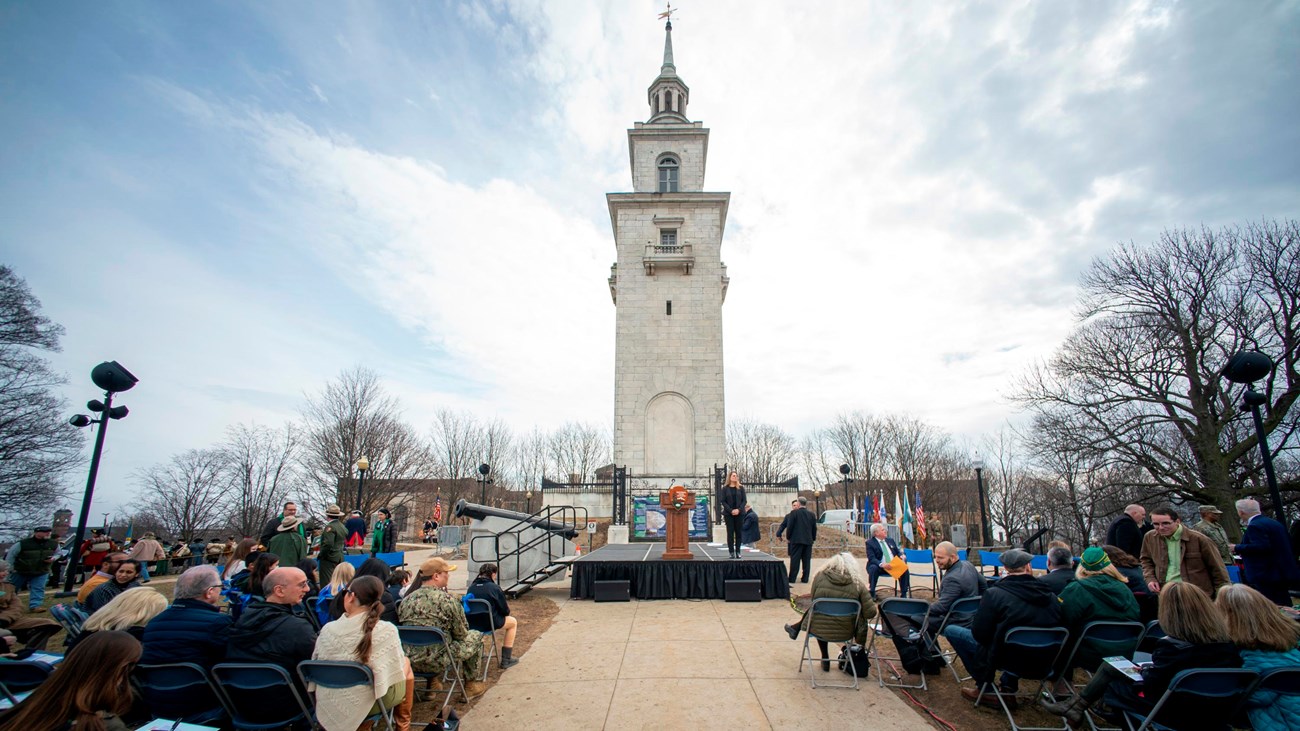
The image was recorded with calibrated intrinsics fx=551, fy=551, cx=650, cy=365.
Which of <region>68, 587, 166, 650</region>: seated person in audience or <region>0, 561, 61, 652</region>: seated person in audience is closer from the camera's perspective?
<region>68, 587, 166, 650</region>: seated person in audience

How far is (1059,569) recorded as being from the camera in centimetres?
582

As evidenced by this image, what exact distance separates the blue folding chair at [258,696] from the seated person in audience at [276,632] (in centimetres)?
5

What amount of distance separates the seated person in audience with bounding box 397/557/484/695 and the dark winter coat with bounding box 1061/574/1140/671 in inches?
219

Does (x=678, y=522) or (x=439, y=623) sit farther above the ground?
(x=678, y=522)

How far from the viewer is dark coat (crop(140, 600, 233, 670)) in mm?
3887

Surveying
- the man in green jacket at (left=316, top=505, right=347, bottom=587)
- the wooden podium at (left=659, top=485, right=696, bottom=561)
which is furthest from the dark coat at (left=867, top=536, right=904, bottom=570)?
the man in green jacket at (left=316, top=505, right=347, bottom=587)

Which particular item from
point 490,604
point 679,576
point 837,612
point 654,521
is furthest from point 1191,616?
point 654,521

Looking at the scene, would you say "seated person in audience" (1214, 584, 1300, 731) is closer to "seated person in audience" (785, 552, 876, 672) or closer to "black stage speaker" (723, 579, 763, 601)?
"seated person in audience" (785, 552, 876, 672)

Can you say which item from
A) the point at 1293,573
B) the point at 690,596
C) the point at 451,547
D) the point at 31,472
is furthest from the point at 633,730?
the point at 31,472

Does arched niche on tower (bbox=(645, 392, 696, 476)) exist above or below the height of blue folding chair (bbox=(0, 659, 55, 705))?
above

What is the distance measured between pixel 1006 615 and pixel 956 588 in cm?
116

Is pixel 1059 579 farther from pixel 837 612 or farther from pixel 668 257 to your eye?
pixel 668 257

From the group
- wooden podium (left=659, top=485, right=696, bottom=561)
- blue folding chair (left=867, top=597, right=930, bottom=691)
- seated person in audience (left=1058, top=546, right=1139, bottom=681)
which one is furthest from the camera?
wooden podium (left=659, top=485, right=696, bottom=561)

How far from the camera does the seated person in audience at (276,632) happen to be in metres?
3.92
